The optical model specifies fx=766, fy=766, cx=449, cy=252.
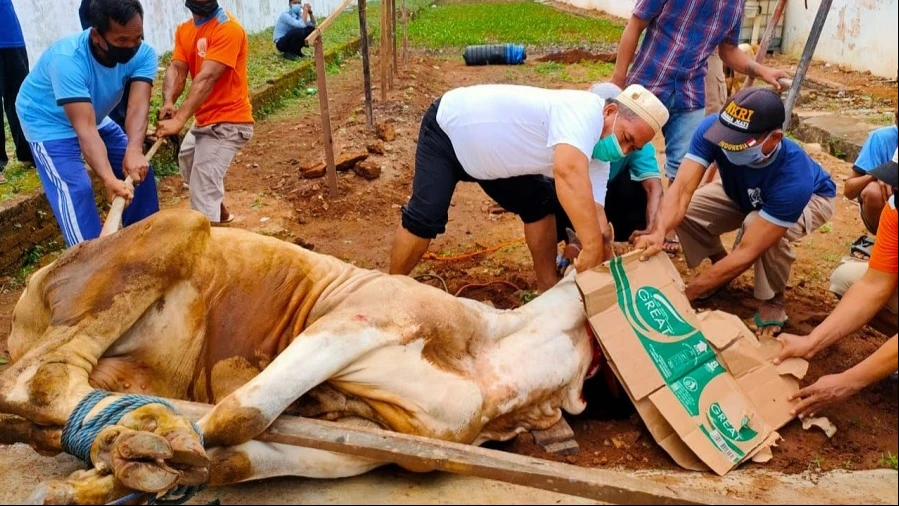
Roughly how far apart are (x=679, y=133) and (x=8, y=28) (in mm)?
5535

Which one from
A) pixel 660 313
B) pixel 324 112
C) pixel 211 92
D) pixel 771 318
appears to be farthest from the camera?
pixel 324 112

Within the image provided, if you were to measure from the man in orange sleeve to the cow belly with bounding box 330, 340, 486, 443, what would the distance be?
4.69 ft

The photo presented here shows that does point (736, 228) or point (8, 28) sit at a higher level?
point (8, 28)

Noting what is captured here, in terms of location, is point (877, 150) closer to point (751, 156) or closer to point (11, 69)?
point (751, 156)

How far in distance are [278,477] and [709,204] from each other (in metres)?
3.27

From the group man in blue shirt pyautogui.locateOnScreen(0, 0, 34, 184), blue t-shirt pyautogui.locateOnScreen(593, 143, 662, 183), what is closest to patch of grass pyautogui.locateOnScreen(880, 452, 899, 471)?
blue t-shirt pyautogui.locateOnScreen(593, 143, 662, 183)

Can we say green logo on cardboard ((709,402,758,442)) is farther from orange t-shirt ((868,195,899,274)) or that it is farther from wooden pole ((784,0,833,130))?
wooden pole ((784,0,833,130))

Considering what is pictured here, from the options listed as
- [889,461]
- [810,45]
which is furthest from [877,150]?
[889,461]

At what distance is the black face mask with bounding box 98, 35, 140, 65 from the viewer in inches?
171

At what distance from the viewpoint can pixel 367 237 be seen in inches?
253

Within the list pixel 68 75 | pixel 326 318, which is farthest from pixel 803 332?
pixel 68 75

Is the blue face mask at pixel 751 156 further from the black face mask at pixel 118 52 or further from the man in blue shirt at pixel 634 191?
the black face mask at pixel 118 52

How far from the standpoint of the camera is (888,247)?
2.69 meters

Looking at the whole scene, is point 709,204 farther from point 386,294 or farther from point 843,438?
point 386,294
